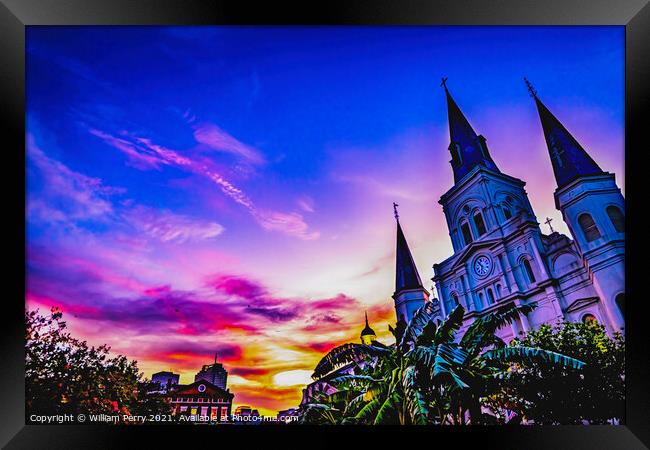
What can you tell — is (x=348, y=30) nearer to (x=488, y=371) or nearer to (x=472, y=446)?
(x=488, y=371)

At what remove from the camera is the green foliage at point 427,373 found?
22.1 ft

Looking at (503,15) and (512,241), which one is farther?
(512,241)

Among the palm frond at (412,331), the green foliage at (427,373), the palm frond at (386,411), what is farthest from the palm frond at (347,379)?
the palm frond at (412,331)

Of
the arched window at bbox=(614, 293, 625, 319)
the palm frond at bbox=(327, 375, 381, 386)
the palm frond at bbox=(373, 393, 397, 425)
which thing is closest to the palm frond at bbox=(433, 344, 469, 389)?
the palm frond at bbox=(373, 393, 397, 425)

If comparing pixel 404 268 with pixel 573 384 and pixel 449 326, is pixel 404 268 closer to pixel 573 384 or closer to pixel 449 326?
pixel 449 326

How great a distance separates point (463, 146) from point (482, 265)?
2851 millimetres

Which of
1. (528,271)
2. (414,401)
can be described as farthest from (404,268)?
(414,401)

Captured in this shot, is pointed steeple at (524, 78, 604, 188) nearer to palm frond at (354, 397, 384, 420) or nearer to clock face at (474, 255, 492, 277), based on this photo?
clock face at (474, 255, 492, 277)

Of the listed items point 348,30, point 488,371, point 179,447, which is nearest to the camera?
point 179,447

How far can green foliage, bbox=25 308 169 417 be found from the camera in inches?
294

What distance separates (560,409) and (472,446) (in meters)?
1.94

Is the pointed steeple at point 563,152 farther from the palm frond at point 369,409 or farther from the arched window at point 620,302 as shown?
the palm frond at point 369,409

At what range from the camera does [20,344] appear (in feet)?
21.7

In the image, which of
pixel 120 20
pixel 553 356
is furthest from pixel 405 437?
pixel 120 20
